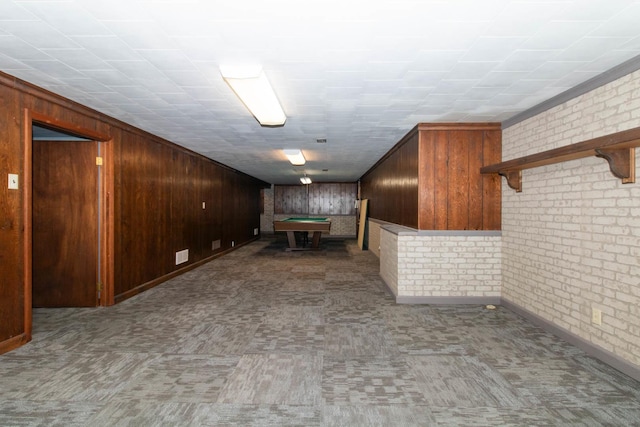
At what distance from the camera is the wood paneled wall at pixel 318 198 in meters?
14.9

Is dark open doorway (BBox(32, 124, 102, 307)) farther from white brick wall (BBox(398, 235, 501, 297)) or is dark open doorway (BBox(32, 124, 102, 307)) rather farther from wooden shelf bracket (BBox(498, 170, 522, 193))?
wooden shelf bracket (BBox(498, 170, 522, 193))

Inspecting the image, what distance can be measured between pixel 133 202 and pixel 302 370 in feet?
12.7

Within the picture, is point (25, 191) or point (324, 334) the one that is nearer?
point (25, 191)

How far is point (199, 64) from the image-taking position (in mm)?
2848

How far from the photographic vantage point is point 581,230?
3293 millimetres

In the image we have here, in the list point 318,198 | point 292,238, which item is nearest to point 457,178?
point 292,238

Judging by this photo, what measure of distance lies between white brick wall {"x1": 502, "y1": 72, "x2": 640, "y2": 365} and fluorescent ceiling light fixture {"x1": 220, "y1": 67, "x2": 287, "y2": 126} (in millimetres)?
3060

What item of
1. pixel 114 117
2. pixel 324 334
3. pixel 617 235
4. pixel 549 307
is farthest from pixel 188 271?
pixel 617 235

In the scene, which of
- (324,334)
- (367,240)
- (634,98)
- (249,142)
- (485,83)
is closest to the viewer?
(634,98)

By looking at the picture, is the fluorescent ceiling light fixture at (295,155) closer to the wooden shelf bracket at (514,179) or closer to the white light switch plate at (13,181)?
the wooden shelf bracket at (514,179)

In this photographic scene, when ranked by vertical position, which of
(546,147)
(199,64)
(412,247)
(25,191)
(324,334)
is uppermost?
(199,64)

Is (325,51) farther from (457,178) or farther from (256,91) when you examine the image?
(457,178)

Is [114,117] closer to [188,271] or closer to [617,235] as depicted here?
[188,271]

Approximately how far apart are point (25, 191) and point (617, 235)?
5519mm
